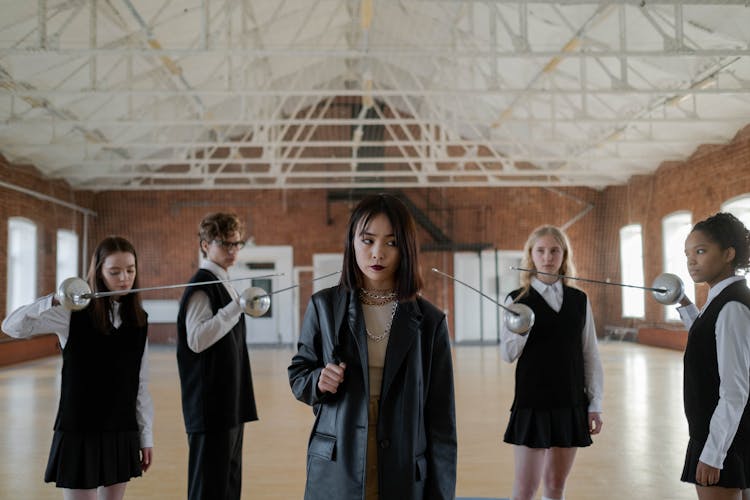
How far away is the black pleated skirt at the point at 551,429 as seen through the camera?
2.63 meters

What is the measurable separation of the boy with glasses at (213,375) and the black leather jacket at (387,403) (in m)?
0.94

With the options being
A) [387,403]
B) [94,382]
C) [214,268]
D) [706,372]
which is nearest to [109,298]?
[94,382]

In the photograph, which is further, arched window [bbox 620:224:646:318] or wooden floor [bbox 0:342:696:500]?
arched window [bbox 620:224:646:318]

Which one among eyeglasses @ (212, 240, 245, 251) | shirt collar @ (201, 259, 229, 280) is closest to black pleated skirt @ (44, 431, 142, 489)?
shirt collar @ (201, 259, 229, 280)

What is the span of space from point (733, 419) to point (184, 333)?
2.03 m

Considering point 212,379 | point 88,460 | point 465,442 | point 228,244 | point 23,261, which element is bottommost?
point 465,442

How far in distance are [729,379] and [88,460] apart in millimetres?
2137

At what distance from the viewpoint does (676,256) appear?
1432cm

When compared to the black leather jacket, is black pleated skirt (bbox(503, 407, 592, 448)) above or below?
below

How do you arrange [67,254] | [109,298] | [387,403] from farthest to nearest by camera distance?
[67,254]
[109,298]
[387,403]

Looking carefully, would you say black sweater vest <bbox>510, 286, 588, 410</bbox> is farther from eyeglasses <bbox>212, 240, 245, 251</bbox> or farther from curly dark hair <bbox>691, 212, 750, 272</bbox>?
eyeglasses <bbox>212, 240, 245, 251</bbox>

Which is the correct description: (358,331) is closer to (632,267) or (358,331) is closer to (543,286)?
(543,286)

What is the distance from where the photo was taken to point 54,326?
7.60 feet

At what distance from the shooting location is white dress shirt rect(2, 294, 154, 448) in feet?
7.34
